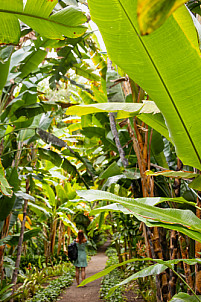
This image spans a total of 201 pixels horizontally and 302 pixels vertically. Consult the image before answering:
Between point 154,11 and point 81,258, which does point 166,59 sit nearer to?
point 154,11

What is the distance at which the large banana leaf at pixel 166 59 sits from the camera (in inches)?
33.9

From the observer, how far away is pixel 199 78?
3.00ft

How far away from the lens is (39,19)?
1618mm

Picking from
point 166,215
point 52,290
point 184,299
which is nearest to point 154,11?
point 166,215

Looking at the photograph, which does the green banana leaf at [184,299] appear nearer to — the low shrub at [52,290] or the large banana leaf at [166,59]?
the large banana leaf at [166,59]

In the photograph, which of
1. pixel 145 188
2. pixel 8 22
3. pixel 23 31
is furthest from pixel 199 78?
pixel 23 31

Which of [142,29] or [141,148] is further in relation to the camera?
[141,148]

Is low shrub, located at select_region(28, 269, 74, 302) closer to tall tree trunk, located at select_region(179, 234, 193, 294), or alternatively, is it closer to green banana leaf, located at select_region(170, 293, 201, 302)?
tall tree trunk, located at select_region(179, 234, 193, 294)

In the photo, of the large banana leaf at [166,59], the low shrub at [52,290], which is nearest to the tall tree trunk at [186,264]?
the large banana leaf at [166,59]

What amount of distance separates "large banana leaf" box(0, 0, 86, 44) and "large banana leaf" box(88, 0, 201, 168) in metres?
0.82

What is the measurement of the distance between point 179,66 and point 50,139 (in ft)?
7.06

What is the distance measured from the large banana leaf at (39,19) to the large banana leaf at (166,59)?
2.70 feet

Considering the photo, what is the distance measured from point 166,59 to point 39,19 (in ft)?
3.40

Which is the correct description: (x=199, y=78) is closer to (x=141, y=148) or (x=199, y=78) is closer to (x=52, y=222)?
(x=141, y=148)
